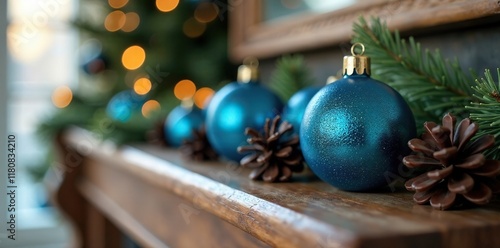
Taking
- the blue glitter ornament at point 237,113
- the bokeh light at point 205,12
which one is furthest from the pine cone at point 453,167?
the bokeh light at point 205,12

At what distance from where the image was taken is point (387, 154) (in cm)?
41

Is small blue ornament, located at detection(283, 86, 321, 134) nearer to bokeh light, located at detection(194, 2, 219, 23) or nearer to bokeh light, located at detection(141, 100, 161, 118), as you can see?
bokeh light, located at detection(141, 100, 161, 118)

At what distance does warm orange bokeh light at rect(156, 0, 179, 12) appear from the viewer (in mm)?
1324

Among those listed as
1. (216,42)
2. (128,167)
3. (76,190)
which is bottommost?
(76,190)

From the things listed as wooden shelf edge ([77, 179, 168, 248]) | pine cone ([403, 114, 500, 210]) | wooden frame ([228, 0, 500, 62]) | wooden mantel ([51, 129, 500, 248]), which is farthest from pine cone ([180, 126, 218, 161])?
pine cone ([403, 114, 500, 210])

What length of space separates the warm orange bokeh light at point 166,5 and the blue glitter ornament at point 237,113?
0.75 m

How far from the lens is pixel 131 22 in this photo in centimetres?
138

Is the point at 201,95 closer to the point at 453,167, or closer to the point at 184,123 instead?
the point at 184,123

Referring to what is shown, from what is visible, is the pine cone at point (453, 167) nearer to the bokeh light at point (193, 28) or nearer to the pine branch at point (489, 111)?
the pine branch at point (489, 111)

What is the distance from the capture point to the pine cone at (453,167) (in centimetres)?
36

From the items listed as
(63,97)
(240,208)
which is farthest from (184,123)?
(63,97)

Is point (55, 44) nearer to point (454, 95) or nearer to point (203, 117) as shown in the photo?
point (203, 117)

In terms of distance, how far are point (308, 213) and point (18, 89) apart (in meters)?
1.87

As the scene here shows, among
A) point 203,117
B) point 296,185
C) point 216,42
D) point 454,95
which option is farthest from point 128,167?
point 216,42
